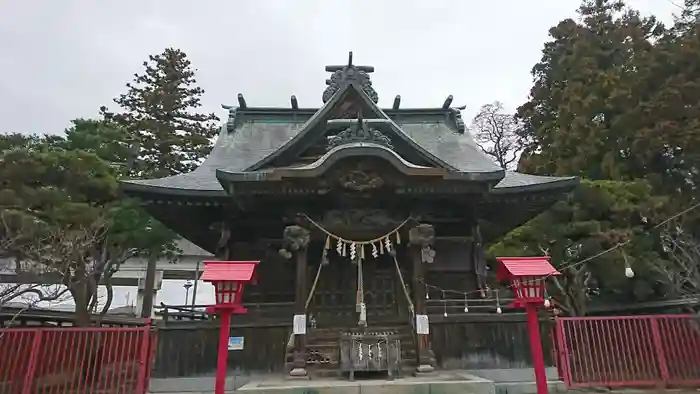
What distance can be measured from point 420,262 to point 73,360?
293 inches

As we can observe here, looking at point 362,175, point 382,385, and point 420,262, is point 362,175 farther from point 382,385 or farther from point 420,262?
point 382,385

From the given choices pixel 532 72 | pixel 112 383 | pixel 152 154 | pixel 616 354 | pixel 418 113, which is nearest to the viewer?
pixel 112 383

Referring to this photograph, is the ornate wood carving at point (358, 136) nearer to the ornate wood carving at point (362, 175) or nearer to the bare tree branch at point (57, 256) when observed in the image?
the ornate wood carving at point (362, 175)

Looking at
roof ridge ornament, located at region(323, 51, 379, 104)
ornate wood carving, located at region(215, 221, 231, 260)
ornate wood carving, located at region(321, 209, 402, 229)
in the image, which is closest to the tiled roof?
ornate wood carving, located at region(215, 221, 231, 260)

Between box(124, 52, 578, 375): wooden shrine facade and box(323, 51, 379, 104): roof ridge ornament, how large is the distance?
779mm

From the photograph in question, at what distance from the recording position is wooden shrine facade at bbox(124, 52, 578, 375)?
35.7 ft

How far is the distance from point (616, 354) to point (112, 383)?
1028cm

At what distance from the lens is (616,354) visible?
10453 millimetres

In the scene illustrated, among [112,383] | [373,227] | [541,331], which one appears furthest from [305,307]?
[541,331]

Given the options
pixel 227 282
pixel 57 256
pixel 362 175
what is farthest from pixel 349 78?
pixel 57 256

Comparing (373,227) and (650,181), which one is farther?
(650,181)

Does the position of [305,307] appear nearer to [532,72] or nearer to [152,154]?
[152,154]

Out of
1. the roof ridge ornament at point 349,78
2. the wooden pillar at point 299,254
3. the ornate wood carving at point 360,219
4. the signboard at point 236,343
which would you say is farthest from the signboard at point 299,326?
the roof ridge ornament at point 349,78

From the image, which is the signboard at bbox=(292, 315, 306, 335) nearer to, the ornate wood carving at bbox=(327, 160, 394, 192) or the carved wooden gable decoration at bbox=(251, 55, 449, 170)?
the ornate wood carving at bbox=(327, 160, 394, 192)
